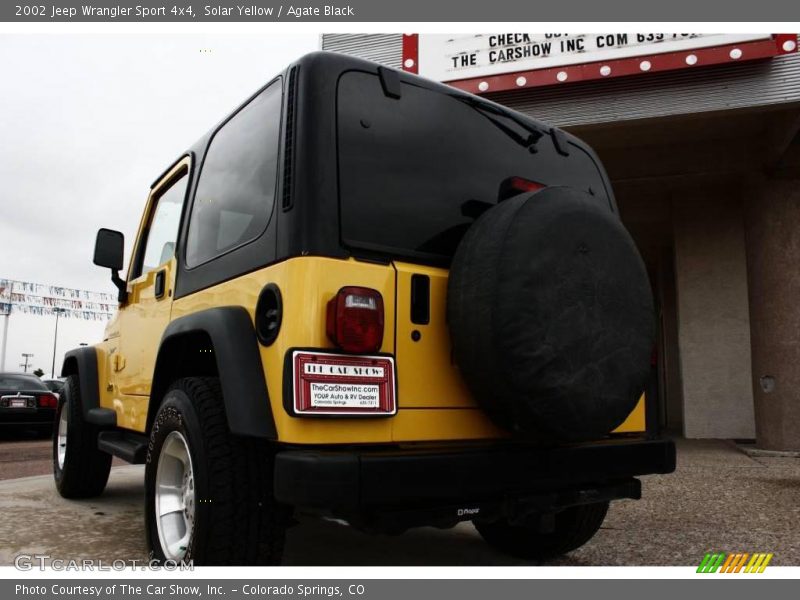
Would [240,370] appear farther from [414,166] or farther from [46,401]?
[46,401]

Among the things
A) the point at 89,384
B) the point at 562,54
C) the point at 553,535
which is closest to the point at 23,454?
the point at 89,384

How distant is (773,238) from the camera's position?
831cm

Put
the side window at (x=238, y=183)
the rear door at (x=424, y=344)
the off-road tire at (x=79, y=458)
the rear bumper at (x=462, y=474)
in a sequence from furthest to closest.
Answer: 1. the off-road tire at (x=79, y=458)
2. the side window at (x=238, y=183)
3. the rear door at (x=424, y=344)
4. the rear bumper at (x=462, y=474)

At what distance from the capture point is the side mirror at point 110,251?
A: 13.1 feet

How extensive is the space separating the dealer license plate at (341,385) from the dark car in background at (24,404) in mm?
10104

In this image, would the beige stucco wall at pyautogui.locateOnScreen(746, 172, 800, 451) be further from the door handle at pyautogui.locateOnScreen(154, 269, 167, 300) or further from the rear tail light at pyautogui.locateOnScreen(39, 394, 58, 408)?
the rear tail light at pyautogui.locateOnScreen(39, 394, 58, 408)

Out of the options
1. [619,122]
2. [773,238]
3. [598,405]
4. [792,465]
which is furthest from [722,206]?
[598,405]

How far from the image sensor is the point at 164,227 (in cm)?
374

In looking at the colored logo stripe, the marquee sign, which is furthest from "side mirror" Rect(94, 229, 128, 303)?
the marquee sign

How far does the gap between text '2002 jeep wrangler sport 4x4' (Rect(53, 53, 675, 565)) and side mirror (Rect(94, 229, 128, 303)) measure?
A: 4.91 feet

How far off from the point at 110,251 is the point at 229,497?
2441mm

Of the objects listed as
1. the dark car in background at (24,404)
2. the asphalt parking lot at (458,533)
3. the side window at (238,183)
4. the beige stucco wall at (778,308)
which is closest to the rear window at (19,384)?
the dark car in background at (24,404)

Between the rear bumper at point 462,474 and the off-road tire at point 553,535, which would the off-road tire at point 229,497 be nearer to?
the rear bumper at point 462,474

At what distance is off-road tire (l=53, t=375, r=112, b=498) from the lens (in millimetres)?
4477
